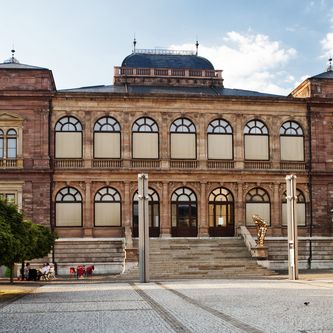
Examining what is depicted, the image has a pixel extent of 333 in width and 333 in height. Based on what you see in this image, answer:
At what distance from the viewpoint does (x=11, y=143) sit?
5525 centimetres

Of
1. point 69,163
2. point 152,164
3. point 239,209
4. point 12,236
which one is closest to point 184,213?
point 239,209

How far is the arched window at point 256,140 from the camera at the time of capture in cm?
5781

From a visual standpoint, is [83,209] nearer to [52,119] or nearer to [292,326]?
[52,119]

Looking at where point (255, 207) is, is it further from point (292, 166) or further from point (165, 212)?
point (165, 212)

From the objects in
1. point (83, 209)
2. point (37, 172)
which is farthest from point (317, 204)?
point (37, 172)

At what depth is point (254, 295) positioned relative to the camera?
2811cm

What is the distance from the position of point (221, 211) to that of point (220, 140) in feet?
18.2

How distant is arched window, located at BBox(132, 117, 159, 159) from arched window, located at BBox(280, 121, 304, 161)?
10079 mm

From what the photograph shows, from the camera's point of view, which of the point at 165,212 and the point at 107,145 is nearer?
the point at 165,212

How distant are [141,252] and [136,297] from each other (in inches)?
500

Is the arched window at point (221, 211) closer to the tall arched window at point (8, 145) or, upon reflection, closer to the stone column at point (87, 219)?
the stone column at point (87, 219)

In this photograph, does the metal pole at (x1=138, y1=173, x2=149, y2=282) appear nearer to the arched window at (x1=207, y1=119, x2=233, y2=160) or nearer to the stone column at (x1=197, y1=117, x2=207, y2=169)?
the stone column at (x1=197, y1=117, x2=207, y2=169)

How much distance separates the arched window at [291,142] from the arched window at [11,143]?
67.7 ft

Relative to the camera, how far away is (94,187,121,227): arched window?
5553cm
